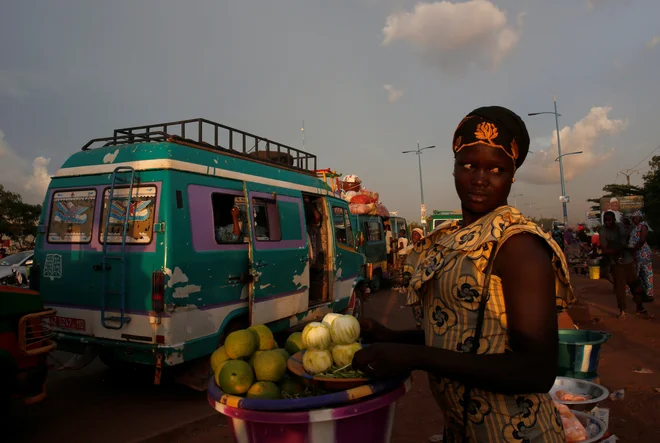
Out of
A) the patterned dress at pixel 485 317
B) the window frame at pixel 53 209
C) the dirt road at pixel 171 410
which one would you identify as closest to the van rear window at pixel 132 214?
the window frame at pixel 53 209

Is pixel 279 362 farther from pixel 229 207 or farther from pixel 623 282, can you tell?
pixel 623 282

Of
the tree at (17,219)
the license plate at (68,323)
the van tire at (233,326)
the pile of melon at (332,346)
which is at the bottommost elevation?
the van tire at (233,326)

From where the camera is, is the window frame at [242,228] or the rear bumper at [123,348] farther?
the window frame at [242,228]

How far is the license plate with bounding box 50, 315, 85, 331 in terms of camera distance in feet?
16.5

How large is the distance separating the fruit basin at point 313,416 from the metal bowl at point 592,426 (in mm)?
1774

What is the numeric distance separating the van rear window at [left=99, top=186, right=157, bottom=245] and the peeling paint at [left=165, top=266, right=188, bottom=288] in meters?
0.42

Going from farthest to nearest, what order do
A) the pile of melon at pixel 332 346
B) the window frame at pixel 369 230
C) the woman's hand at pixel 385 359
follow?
the window frame at pixel 369 230 < the pile of melon at pixel 332 346 < the woman's hand at pixel 385 359

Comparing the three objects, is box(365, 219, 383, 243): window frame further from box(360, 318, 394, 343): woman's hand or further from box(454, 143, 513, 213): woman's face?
box(454, 143, 513, 213): woman's face

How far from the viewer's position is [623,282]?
8.66 m

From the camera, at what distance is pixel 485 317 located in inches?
54.3

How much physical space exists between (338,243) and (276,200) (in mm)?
2294

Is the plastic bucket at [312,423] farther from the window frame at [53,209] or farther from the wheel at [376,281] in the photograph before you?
the wheel at [376,281]

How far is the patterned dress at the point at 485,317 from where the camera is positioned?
137cm

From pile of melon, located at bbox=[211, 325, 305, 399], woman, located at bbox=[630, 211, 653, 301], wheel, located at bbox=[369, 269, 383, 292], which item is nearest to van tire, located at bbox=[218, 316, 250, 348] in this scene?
pile of melon, located at bbox=[211, 325, 305, 399]
